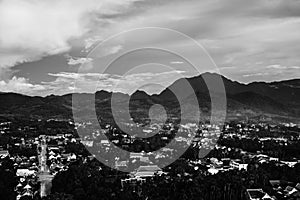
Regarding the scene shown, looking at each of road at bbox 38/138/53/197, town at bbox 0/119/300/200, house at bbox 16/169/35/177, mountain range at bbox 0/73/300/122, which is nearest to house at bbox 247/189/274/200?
town at bbox 0/119/300/200

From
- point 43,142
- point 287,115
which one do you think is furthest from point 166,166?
point 287,115

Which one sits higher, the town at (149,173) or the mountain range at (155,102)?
the mountain range at (155,102)

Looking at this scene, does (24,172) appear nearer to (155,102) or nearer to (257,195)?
(257,195)

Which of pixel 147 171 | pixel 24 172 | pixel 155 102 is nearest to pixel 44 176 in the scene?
pixel 24 172

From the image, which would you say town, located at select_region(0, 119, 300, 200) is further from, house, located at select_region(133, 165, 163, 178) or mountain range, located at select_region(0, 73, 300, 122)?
mountain range, located at select_region(0, 73, 300, 122)

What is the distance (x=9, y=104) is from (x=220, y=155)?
6604 centimetres

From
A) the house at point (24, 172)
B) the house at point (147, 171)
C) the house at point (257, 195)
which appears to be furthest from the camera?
the house at point (24, 172)

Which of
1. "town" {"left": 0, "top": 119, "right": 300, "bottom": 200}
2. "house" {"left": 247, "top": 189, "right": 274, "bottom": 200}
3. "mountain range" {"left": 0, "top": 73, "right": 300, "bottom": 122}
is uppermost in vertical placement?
"mountain range" {"left": 0, "top": 73, "right": 300, "bottom": 122}

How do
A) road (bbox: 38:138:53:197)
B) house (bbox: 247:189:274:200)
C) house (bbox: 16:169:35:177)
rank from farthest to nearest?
house (bbox: 16:169:35:177) → road (bbox: 38:138:53:197) → house (bbox: 247:189:274:200)

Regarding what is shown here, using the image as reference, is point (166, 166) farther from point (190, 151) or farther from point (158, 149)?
point (158, 149)

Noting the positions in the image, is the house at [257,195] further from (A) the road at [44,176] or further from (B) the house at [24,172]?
(B) the house at [24,172]

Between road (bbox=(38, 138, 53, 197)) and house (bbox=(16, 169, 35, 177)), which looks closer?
road (bbox=(38, 138, 53, 197))

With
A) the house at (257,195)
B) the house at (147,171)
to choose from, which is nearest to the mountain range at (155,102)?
the house at (147,171)

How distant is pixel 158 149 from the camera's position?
28.3 m
